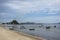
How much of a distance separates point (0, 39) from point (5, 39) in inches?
38.0

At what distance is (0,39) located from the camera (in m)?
24.1

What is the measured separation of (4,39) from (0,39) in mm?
845

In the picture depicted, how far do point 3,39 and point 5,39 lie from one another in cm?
29

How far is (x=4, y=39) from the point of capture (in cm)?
2483

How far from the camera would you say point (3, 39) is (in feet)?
81.6

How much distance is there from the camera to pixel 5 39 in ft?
81.6

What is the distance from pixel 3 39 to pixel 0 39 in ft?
2.63

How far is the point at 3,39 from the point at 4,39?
0.51 ft

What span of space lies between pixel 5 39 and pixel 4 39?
0.48ft
